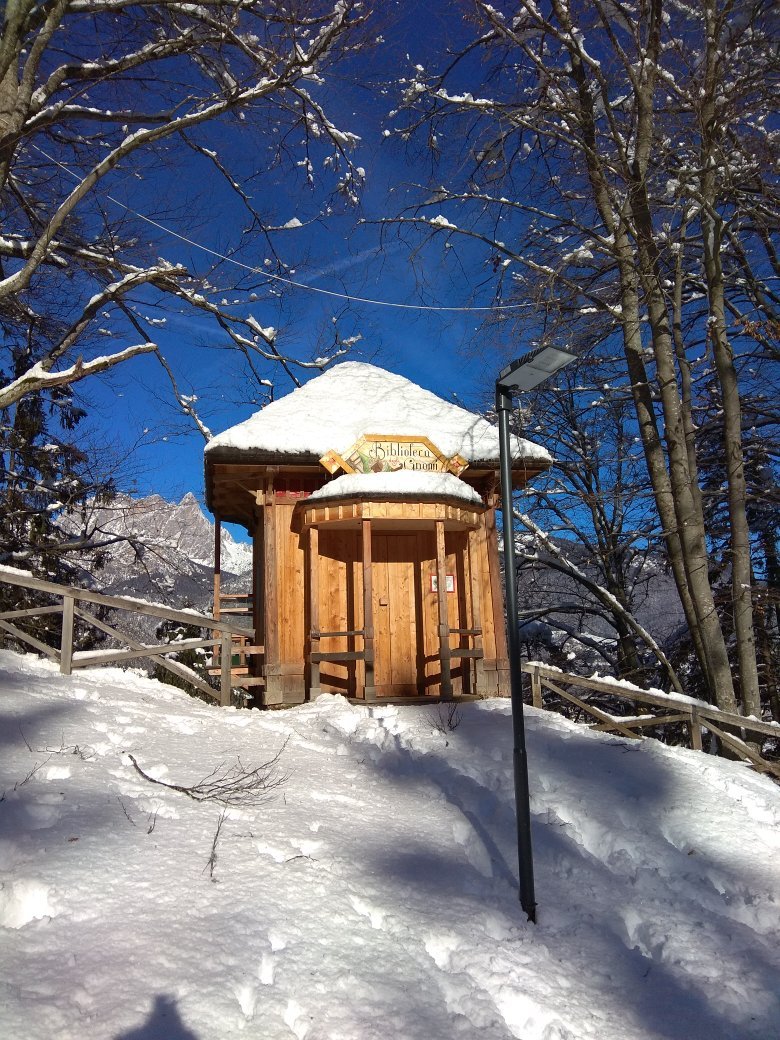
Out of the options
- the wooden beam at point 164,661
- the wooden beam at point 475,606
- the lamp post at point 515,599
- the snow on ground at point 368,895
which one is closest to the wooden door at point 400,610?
the wooden beam at point 475,606

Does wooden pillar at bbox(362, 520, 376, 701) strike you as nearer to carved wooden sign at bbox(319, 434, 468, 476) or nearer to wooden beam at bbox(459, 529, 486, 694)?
carved wooden sign at bbox(319, 434, 468, 476)

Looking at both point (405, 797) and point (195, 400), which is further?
point (195, 400)

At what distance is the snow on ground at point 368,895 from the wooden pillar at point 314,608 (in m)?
3.30

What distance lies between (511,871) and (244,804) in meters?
1.76

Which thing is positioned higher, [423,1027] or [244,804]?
[244,804]

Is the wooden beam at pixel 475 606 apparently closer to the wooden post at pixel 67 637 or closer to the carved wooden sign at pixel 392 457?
the carved wooden sign at pixel 392 457

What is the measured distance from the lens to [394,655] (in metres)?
11.1

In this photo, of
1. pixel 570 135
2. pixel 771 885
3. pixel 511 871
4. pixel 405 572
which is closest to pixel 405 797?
pixel 511 871

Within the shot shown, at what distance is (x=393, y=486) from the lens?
10.1 metres

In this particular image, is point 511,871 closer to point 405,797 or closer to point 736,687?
point 405,797

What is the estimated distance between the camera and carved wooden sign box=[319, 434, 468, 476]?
10.6 metres

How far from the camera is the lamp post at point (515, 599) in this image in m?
4.15

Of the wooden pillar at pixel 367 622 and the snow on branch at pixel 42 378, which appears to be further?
the wooden pillar at pixel 367 622

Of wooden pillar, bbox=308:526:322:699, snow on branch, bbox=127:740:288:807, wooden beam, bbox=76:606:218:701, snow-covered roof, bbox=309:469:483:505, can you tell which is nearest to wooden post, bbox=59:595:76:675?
wooden beam, bbox=76:606:218:701
